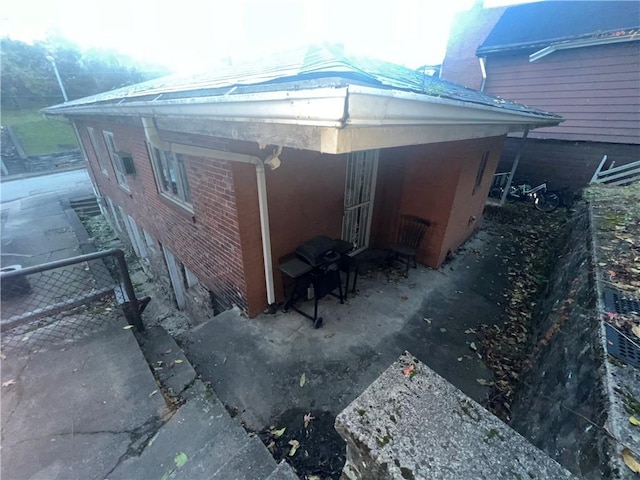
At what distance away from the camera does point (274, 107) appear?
1.33 metres

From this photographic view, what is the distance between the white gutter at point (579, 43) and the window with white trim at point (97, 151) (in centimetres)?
1451

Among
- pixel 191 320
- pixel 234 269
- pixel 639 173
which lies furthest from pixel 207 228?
pixel 639 173

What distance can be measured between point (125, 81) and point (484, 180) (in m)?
44.7

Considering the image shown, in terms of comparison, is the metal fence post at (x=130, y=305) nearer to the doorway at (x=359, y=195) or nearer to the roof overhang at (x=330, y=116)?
the roof overhang at (x=330, y=116)

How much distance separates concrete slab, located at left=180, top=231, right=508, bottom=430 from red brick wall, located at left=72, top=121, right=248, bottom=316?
671 mm

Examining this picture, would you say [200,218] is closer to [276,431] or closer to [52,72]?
[276,431]

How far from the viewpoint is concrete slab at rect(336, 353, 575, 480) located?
84 centimetres

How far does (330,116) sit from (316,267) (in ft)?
8.50

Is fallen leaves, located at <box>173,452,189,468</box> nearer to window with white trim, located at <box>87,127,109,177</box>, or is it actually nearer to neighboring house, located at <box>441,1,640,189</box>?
window with white trim, located at <box>87,127,109,177</box>

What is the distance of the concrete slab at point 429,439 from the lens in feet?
2.76

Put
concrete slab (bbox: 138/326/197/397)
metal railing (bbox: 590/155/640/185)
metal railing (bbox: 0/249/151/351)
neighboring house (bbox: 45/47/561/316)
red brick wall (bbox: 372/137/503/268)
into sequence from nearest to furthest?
neighboring house (bbox: 45/47/561/316) < concrete slab (bbox: 138/326/197/397) < metal railing (bbox: 0/249/151/351) < red brick wall (bbox: 372/137/503/268) < metal railing (bbox: 590/155/640/185)

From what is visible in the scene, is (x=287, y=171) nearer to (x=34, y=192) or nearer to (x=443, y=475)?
(x=443, y=475)

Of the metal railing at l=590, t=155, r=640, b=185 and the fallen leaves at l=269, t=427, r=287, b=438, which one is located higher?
the metal railing at l=590, t=155, r=640, b=185

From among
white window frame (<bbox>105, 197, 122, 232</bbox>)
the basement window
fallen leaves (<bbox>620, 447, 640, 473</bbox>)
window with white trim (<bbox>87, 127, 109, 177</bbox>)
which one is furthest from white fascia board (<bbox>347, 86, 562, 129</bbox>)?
white window frame (<bbox>105, 197, 122, 232</bbox>)
